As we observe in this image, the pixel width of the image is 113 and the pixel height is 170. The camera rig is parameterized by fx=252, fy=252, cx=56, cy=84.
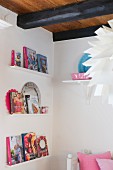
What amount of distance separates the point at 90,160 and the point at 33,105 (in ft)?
3.12

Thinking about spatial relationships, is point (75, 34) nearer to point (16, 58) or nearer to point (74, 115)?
point (16, 58)

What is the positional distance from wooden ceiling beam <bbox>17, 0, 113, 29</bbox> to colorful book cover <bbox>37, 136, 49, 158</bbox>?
1.43 m

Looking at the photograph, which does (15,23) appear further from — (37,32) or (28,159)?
(28,159)

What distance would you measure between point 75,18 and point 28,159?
1670 millimetres

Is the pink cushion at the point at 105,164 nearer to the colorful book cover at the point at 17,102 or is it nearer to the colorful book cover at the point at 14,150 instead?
the colorful book cover at the point at 14,150

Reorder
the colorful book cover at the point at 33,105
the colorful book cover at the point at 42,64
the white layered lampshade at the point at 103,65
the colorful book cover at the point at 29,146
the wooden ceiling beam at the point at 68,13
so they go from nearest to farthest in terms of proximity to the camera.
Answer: the white layered lampshade at the point at 103,65
the wooden ceiling beam at the point at 68,13
the colorful book cover at the point at 29,146
the colorful book cover at the point at 33,105
the colorful book cover at the point at 42,64

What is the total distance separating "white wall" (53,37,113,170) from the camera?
3.23 meters

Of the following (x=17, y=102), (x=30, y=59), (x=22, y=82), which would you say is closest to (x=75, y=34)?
(x=30, y=59)

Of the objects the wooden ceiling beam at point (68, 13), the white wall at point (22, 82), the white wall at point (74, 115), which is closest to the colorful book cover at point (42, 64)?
the white wall at point (22, 82)

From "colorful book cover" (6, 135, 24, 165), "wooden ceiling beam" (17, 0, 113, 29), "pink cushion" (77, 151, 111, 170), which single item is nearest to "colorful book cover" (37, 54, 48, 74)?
"wooden ceiling beam" (17, 0, 113, 29)

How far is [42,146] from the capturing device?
3.27 m

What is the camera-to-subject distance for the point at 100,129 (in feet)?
10.6

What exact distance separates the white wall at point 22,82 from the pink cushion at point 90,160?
547 millimetres

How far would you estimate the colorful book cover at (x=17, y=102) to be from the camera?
2.75 meters
